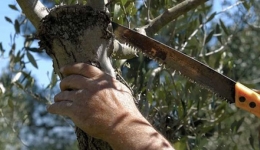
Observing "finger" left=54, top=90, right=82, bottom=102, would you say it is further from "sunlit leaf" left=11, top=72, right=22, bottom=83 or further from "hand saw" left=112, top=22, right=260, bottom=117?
"sunlit leaf" left=11, top=72, right=22, bottom=83

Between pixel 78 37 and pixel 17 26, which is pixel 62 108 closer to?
pixel 78 37

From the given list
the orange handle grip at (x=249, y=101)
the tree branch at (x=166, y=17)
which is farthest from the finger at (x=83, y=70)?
the tree branch at (x=166, y=17)

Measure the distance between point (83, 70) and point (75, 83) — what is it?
6 centimetres

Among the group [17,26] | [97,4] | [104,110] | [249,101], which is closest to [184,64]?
[249,101]

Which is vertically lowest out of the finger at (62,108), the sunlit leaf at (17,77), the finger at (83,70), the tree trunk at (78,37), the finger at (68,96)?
the sunlit leaf at (17,77)

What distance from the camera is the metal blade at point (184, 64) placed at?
2.48 meters

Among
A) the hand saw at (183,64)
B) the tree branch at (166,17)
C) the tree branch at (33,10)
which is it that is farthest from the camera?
the tree branch at (166,17)

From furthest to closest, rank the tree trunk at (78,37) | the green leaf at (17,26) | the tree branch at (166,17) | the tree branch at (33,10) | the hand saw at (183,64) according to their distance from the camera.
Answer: the green leaf at (17,26), the tree branch at (166,17), the hand saw at (183,64), the tree branch at (33,10), the tree trunk at (78,37)

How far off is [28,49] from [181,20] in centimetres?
104

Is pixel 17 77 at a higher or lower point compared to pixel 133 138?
lower

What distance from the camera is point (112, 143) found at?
202cm

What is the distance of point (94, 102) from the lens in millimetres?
2043

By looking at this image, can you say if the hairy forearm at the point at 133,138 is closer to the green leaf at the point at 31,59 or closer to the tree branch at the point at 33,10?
the tree branch at the point at 33,10

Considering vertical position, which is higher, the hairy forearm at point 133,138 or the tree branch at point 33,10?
the tree branch at point 33,10
